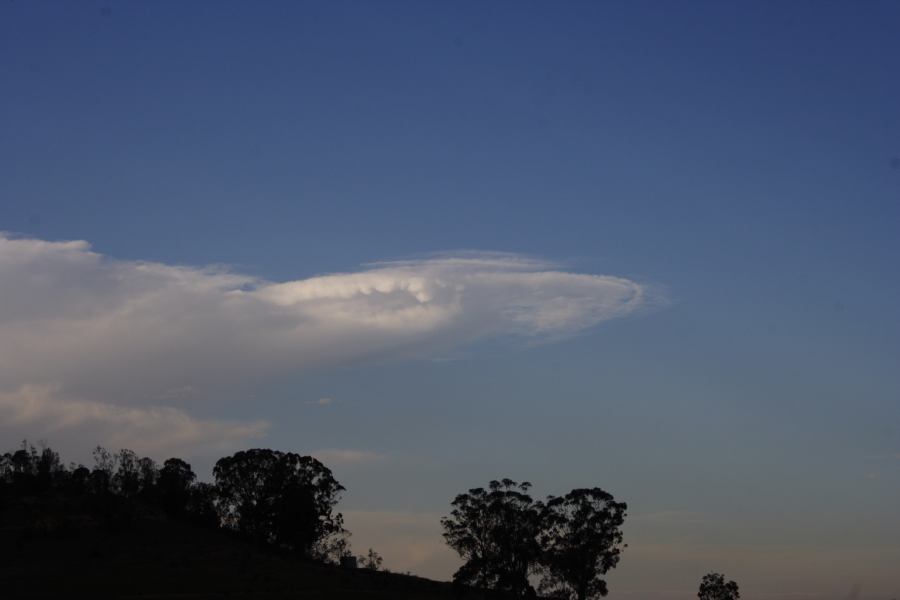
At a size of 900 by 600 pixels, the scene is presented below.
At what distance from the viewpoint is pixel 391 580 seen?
109m

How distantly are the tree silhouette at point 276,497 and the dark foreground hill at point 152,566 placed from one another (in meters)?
4.91

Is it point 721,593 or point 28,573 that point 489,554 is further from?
point 28,573

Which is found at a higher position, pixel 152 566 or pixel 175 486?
pixel 175 486

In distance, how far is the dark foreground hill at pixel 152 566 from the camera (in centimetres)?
8588

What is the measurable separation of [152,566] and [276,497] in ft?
111

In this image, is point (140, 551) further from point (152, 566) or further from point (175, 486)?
point (175, 486)

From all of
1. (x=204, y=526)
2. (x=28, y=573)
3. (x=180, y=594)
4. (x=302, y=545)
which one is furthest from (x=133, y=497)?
(x=180, y=594)

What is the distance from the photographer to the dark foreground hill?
85.9 m

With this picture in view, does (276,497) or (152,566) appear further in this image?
(276,497)

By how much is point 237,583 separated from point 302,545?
37049 millimetres

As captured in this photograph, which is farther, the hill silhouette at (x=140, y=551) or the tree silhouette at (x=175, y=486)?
the tree silhouette at (x=175, y=486)

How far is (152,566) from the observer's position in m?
94.5

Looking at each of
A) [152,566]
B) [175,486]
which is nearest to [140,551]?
[152,566]

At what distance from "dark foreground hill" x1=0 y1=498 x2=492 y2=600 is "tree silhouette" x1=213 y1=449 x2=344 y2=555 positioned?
4.91 metres
